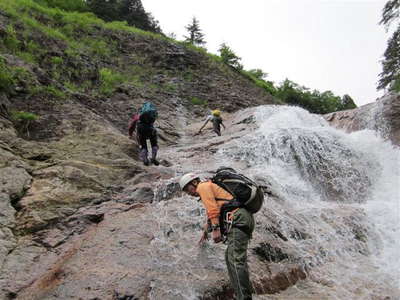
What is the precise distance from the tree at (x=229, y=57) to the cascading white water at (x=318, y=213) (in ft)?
60.4

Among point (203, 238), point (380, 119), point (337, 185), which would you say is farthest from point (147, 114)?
point (380, 119)

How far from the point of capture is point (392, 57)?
29969mm

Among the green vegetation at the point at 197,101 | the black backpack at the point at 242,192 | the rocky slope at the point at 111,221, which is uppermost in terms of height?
the green vegetation at the point at 197,101

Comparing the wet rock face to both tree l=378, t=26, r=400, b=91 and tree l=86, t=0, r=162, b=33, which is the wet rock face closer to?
tree l=378, t=26, r=400, b=91

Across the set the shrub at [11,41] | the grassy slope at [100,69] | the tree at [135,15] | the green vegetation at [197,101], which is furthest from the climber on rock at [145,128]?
the tree at [135,15]

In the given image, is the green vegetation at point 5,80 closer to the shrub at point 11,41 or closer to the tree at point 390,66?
the shrub at point 11,41

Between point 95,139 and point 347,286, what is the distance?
7054 mm

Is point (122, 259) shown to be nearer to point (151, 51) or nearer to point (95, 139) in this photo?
point (95, 139)

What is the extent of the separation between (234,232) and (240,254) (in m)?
0.28

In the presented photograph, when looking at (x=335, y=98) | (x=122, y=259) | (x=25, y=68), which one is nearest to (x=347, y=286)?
(x=122, y=259)

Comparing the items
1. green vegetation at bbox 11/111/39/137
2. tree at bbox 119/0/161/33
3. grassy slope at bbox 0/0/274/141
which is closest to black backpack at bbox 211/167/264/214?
green vegetation at bbox 11/111/39/137

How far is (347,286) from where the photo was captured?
589 centimetres

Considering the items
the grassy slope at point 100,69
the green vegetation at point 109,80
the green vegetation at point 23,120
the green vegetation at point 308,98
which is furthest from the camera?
the green vegetation at point 308,98

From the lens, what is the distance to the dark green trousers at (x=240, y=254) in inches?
170
